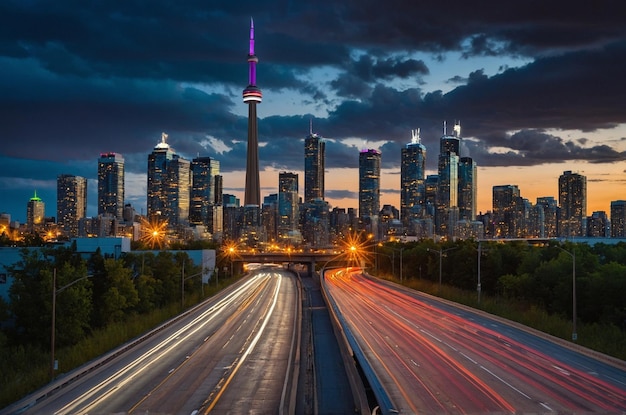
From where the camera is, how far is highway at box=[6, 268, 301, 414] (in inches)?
1179

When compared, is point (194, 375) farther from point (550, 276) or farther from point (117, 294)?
point (550, 276)

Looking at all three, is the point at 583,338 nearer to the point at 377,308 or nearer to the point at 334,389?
the point at 334,389

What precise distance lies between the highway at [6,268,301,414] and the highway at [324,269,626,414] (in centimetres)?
584

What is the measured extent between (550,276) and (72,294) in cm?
4693

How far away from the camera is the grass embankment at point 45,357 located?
35719mm

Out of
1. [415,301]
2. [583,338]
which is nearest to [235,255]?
[415,301]

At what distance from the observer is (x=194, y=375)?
37469 millimetres

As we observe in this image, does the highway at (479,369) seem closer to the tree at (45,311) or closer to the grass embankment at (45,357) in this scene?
the grass embankment at (45,357)

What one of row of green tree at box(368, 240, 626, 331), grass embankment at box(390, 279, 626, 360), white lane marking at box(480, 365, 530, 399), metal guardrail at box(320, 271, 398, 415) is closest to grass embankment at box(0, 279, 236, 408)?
metal guardrail at box(320, 271, 398, 415)

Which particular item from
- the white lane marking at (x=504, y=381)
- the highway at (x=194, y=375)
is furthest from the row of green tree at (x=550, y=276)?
the highway at (x=194, y=375)

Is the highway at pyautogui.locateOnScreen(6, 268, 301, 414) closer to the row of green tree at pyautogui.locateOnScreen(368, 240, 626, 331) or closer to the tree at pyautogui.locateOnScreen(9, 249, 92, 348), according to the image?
the tree at pyautogui.locateOnScreen(9, 249, 92, 348)

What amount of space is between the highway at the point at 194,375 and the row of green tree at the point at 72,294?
288 inches

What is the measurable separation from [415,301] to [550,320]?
29.2 metres

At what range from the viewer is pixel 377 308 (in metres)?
77.1
